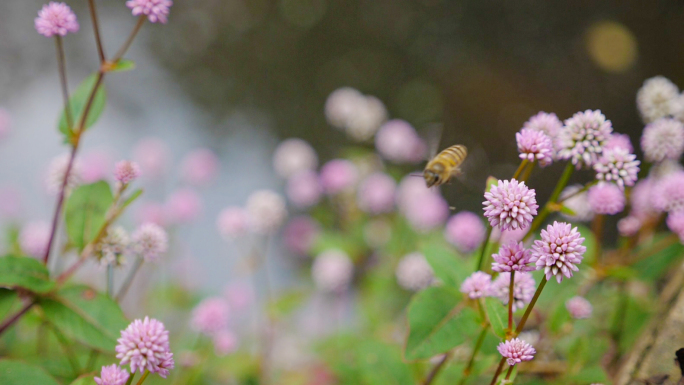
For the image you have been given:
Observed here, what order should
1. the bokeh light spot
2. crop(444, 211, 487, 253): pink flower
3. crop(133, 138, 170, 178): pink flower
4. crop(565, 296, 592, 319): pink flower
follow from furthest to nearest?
the bokeh light spot → crop(133, 138, 170, 178): pink flower → crop(444, 211, 487, 253): pink flower → crop(565, 296, 592, 319): pink flower

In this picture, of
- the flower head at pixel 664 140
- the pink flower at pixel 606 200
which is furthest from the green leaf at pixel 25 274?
the flower head at pixel 664 140

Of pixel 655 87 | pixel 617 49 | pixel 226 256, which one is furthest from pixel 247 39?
pixel 655 87

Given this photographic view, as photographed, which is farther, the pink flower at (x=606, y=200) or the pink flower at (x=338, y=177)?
the pink flower at (x=338, y=177)

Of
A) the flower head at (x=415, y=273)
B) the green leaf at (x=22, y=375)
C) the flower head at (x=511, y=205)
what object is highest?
the flower head at (x=415, y=273)

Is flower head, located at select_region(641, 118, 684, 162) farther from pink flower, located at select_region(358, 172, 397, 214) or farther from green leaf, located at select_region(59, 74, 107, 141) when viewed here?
green leaf, located at select_region(59, 74, 107, 141)

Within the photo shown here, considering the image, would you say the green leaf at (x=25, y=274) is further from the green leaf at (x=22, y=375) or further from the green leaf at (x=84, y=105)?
the green leaf at (x=84, y=105)

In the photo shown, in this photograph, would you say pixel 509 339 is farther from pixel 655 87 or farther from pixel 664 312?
pixel 655 87

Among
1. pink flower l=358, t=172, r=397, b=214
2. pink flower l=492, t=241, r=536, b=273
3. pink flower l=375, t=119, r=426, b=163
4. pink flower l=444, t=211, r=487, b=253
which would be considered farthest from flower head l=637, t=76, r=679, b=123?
pink flower l=358, t=172, r=397, b=214
